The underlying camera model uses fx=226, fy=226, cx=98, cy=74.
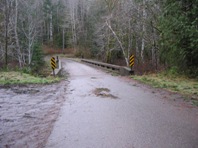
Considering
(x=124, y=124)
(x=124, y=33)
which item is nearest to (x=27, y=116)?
(x=124, y=124)

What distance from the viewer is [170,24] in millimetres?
12281

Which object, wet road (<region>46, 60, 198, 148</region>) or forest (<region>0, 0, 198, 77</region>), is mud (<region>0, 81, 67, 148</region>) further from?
forest (<region>0, 0, 198, 77</region>)

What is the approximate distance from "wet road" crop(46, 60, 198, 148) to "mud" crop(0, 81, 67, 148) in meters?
0.29

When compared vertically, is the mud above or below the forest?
below

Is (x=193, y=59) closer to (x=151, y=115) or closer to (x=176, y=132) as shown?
Answer: (x=151, y=115)

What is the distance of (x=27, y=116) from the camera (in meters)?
6.36

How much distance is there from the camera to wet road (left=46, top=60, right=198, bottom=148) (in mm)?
4383

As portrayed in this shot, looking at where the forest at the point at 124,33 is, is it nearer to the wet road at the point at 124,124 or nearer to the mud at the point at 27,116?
the wet road at the point at 124,124

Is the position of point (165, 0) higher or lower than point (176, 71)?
higher

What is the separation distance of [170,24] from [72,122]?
29.2ft

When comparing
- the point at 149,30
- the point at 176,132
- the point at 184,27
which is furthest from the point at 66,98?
the point at 149,30

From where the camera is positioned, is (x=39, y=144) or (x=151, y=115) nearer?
(x=39, y=144)

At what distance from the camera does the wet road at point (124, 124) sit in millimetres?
4383

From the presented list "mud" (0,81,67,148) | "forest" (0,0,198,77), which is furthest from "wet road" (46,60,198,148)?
"forest" (0,0,198,77)
